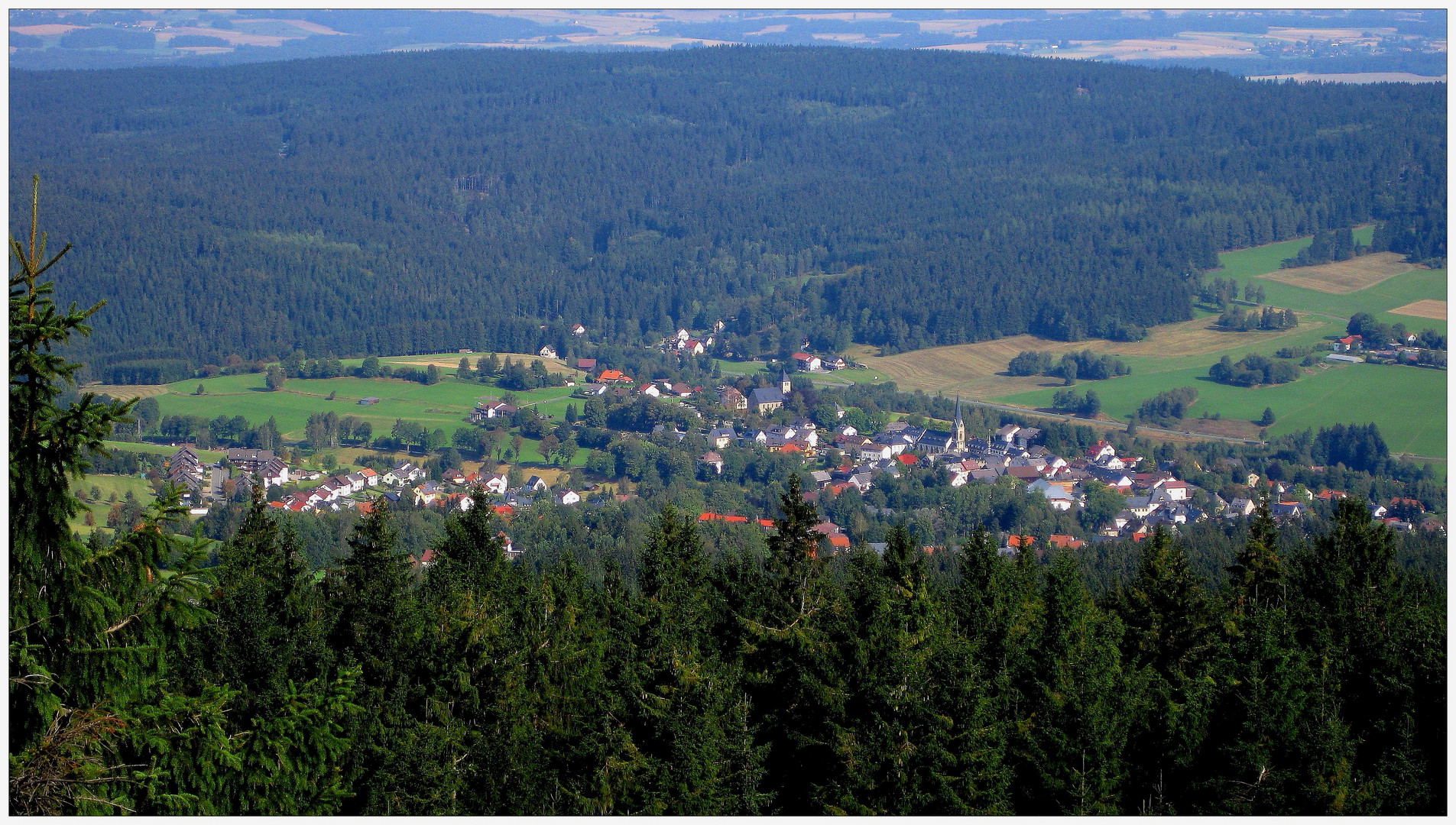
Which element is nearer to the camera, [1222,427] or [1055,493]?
[1055,493]

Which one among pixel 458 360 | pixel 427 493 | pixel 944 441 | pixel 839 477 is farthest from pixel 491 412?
pixel 944 441

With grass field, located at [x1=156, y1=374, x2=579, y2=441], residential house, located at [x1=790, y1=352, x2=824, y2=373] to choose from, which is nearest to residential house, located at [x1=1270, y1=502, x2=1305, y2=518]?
grass field, located at [x1=156, y1=374, x2=579, y2=441]

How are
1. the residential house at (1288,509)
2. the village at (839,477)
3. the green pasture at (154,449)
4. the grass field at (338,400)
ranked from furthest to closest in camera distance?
the grass field at (338,400) → the green pasture at (154,449) → the village at (839,477) → the residential house at (1288,509)

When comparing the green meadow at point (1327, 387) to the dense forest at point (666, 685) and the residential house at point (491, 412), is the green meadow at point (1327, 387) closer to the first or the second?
the residential house at point (491, 412)

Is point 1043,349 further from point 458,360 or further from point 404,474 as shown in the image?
point 404,474

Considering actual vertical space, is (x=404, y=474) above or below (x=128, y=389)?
above

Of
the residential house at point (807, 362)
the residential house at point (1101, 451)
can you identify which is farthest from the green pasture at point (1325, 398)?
the residential house at point (807, 362)

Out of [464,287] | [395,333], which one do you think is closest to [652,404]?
[395,333]

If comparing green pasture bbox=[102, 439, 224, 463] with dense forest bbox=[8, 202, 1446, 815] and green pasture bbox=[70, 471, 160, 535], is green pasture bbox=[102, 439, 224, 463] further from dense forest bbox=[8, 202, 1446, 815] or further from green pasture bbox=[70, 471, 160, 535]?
dense forest bbox=[8, 202, 1446, 815]
